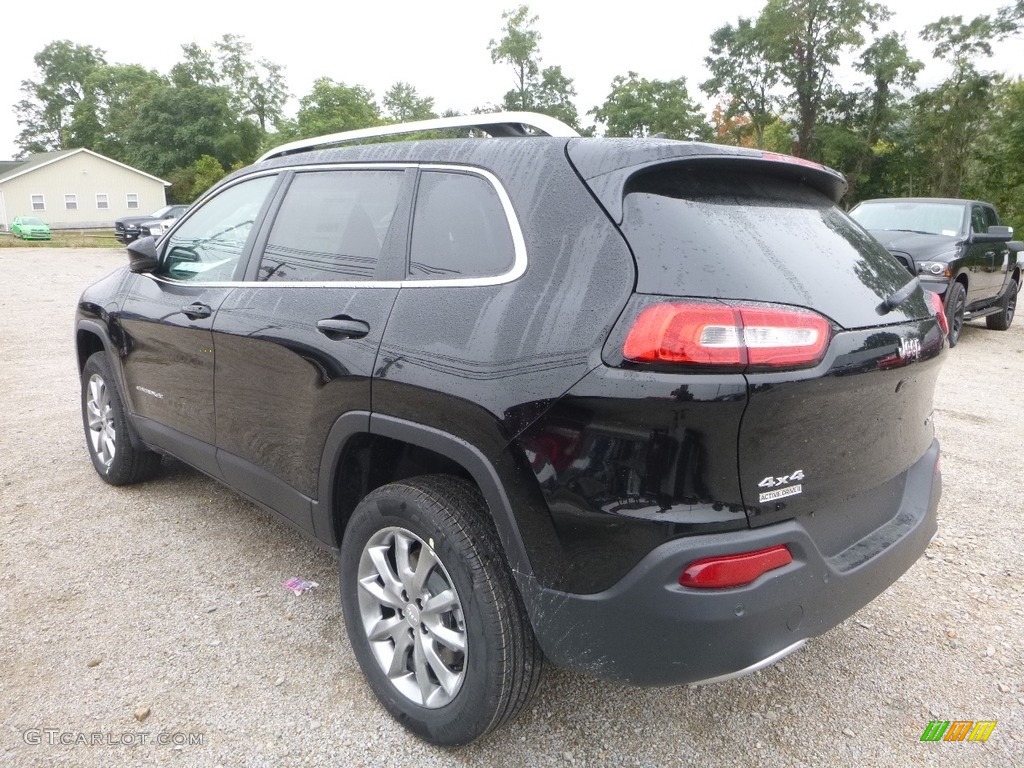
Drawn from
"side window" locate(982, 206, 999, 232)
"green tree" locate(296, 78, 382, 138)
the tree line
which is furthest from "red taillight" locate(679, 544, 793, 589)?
"green tree" locate(296, 78, 382, 138)

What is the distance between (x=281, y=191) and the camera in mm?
3076

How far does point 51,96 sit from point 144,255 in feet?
296

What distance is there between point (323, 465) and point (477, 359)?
0.86 metres

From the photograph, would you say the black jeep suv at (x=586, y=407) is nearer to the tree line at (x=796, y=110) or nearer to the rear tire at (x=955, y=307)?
the rear tire at (x=955, y=307)

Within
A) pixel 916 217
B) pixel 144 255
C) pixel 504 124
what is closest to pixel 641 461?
pixel 504 124

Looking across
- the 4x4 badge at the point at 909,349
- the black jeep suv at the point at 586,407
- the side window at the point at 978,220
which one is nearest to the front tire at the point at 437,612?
the black jeep suv at the point at 586,407

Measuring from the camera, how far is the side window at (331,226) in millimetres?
2584

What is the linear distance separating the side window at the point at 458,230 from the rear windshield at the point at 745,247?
1.34 feet

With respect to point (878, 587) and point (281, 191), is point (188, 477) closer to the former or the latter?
point (281, 191)

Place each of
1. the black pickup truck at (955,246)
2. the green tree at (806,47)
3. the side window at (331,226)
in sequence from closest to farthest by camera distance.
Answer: the side window at (331,226)
the black pickup truck at (955,246)
the green tree at (806,47)

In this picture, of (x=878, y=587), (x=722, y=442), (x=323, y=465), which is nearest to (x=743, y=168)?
(x=722, y=442)

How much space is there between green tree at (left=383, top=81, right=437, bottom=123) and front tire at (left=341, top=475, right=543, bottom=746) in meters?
71.9

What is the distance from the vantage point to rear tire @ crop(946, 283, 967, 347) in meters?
8.66

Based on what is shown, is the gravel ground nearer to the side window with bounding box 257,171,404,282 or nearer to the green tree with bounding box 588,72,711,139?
the side window with bounding box 257,171,404,282
